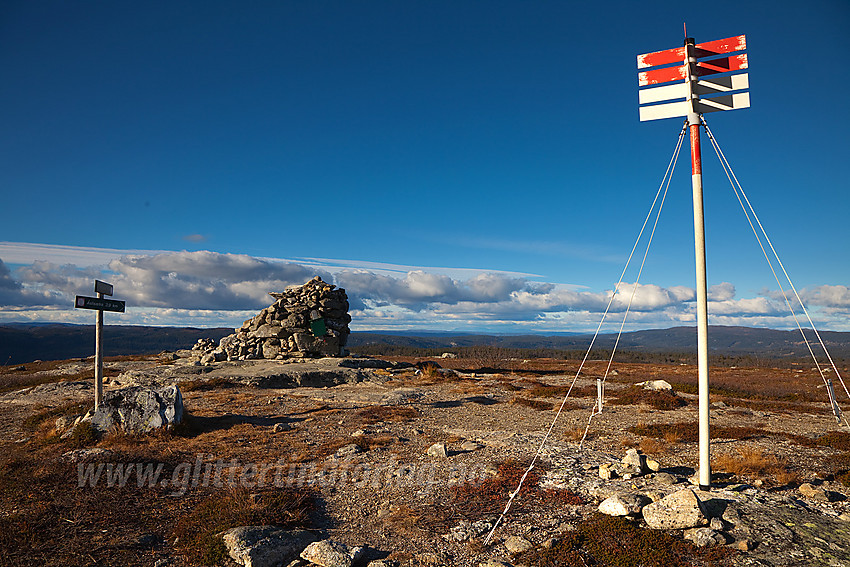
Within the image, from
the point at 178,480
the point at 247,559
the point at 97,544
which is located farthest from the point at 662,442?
the point at 97,544

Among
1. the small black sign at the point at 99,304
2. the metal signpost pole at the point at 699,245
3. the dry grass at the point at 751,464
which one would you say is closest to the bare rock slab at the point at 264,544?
the metal signpost pole at the point at 699,245

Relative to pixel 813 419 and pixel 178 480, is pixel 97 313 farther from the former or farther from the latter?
pixel 813 419

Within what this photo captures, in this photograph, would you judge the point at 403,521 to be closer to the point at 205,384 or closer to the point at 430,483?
the point at 430,483

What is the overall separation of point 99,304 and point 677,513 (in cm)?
1547

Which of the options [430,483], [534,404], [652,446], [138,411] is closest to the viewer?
[430,483]

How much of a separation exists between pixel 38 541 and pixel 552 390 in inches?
865

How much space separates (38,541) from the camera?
6168 millimetres

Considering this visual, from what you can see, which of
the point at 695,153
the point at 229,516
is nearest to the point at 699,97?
the point at 695,153

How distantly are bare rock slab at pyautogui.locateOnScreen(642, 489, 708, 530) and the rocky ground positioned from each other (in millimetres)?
134

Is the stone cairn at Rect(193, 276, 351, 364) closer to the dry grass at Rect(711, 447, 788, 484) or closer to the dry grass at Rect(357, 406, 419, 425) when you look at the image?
the dry grass at Rect(357, 406, 419, 425)

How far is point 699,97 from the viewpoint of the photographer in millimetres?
7750

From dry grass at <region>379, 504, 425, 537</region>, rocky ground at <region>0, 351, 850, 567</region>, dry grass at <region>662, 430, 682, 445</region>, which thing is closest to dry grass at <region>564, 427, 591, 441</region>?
rocky ground at <region>0, 351, 850, 567</region>

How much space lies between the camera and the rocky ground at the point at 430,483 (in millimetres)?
6234

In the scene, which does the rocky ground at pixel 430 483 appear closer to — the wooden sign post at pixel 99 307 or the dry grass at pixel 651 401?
the wooden sign post at pixel 99 307
